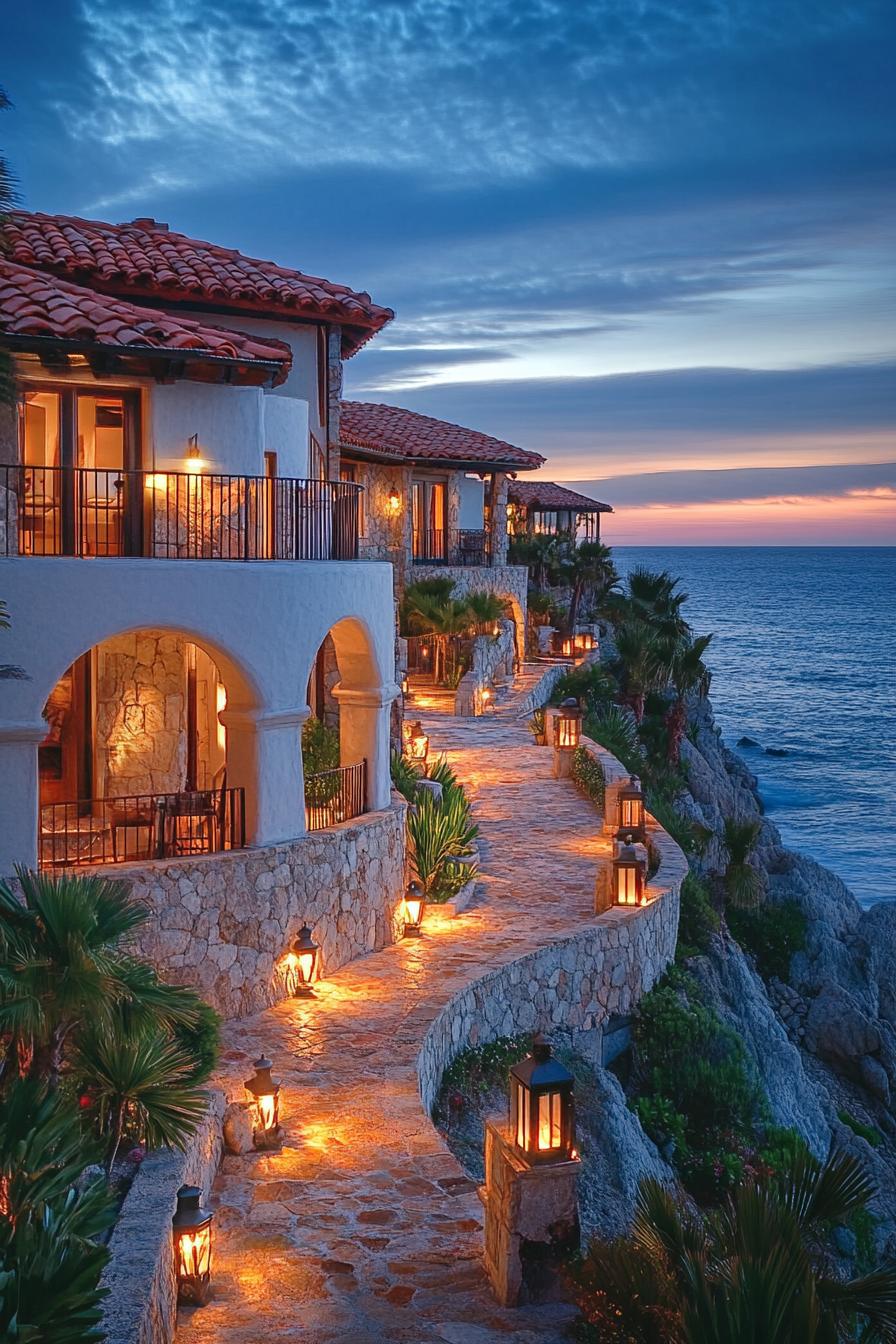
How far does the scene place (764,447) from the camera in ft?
223

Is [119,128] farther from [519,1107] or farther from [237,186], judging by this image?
[519,1107]

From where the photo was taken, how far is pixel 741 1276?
5.75m

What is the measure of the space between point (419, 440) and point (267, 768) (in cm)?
2515

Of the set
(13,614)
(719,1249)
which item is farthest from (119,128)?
(719,1249)

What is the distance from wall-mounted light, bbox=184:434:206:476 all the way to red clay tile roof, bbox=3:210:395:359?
8.94 feet

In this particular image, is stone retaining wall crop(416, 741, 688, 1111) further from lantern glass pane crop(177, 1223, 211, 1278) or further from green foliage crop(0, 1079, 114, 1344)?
green foliage crop(0, 1079, 114, 1344)

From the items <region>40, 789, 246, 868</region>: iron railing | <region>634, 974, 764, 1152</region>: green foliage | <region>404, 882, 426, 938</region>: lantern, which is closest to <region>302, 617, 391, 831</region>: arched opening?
<region>404, 882, 426, 938</region>: lantern

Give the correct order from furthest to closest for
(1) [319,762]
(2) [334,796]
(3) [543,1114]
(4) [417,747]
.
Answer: (4) [417,747], (1) [319,762], (2) [334,796], (3) [543,1114]

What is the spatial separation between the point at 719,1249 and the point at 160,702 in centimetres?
1166

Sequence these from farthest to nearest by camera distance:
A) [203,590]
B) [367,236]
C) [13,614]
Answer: [367,236], [203,590], [13,614]

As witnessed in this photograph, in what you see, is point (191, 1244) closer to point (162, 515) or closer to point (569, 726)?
point (162, 515)

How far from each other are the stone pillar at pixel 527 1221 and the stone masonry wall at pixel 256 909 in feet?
18.3

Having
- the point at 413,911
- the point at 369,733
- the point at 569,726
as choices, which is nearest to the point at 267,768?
the point at 369,733

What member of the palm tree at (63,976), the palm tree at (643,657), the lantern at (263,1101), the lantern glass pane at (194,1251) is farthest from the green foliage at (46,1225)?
the palm tree at (643,657)
